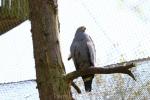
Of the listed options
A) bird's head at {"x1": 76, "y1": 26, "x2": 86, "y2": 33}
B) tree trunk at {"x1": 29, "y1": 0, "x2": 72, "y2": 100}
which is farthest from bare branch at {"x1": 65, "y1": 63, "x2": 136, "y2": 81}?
bird's head at {"x1": 76, "y1": 26, "x2": 86, "y2": 33}

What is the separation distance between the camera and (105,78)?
6.11m

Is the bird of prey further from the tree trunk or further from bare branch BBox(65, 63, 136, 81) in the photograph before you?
bare branch BBox(65, 63, 136, 81)

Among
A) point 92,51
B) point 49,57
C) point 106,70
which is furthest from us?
point 92,51

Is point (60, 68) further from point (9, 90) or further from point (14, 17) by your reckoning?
point (9, 90)

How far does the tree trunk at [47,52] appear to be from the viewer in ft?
10.0

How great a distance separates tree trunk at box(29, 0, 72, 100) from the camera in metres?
3.06

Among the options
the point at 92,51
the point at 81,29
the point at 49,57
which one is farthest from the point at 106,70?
the point at 81,29

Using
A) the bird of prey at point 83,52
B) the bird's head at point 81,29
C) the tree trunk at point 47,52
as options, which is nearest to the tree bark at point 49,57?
the tree trunk at point 47,52

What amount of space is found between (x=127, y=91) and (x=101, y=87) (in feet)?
1.03

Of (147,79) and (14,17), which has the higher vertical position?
(14,17)

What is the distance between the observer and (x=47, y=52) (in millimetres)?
3166

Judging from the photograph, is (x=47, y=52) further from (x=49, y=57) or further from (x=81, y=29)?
(x=81, y=29)

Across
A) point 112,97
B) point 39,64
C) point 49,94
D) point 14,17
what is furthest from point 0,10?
point 112,97

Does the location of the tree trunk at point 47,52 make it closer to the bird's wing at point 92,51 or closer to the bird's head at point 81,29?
the bird's wing at point 92,51
